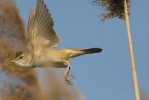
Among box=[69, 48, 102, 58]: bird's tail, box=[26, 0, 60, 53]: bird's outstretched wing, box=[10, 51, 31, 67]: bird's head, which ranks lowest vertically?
box=[10, 51, 31, 67]: bird's head

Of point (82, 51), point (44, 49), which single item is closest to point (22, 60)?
point (44, 49)

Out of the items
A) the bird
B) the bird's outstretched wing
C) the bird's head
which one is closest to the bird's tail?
the bird

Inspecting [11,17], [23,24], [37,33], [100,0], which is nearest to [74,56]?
[37,33]

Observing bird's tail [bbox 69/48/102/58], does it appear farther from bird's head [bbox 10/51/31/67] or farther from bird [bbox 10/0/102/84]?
bird's head [bbox 10/51/31/67]

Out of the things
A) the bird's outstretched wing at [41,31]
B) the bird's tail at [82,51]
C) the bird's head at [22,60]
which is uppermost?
the bird's outstretched wing at [41,31]

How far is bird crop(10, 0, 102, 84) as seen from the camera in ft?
9.40

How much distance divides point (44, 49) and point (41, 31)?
0.42ft

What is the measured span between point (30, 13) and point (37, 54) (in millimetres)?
584

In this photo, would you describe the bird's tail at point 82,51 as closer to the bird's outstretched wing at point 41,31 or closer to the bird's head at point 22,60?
the bird's outstretched wing at point 41,31

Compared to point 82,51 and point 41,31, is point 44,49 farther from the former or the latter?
point 82,51

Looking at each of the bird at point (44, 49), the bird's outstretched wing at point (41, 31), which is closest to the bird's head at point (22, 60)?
the bird at point (44, 49)

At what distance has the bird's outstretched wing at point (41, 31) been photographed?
2.97 m

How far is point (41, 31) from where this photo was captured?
3.04 meters

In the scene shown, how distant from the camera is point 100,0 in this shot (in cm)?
460
